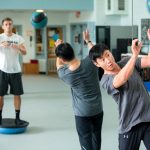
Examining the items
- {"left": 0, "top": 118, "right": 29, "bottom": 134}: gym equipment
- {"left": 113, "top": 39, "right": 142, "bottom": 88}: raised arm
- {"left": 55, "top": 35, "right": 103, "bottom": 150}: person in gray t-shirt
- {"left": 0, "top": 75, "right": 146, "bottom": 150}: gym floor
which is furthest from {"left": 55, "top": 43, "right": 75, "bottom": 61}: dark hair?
{"left": 0, "top": 118, "right": 29, "bottom": 134}: gym equipment

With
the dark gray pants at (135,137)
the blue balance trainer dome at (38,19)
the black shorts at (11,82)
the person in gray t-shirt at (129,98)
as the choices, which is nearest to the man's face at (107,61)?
the person in gray t-shirt at (129,98)

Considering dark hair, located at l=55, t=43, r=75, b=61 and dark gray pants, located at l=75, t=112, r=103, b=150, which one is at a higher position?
dark hair, located at l=55, t=43, r=75, b=61

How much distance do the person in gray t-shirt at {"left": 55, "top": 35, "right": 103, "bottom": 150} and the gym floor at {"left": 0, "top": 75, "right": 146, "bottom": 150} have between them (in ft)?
3.67

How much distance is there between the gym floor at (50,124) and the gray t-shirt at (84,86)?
50.4 inches

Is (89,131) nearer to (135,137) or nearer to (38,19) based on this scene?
(135,137)

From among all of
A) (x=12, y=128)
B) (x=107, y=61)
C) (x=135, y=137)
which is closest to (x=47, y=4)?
(x=12, y=128)

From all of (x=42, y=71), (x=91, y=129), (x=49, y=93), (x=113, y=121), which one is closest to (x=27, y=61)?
(x=42, y=71)

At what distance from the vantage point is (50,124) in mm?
5844

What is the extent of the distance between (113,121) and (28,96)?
3.30m

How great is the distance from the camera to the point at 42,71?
1461cm

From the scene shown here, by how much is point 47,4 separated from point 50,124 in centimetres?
567

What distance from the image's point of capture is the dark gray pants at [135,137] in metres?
2.65

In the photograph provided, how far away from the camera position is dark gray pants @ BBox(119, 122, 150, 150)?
8.69 ft

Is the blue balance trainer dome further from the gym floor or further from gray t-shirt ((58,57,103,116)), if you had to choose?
gray t-shirt ((58,57,103,116))
